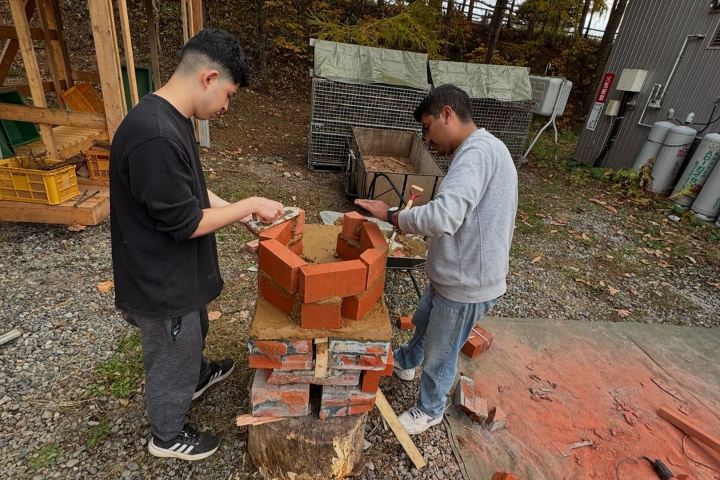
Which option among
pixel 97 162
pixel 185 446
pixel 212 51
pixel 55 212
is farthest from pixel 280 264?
pixel 97 162

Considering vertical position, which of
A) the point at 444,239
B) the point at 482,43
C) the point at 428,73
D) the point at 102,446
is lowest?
the point at 102,446

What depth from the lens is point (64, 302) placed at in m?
3.47

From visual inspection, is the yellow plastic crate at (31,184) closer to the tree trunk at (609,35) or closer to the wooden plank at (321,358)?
the wooden plank at (321,358)

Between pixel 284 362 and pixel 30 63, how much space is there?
4.68 meters

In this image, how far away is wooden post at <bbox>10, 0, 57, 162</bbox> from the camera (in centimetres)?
400

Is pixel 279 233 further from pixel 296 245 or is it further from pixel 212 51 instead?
pixel 212 51

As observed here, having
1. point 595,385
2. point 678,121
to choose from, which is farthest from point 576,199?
point 595,385

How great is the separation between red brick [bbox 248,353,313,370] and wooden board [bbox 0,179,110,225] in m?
3.44

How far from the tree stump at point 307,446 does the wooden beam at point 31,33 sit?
5849mm

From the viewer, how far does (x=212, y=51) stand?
164 centimetres

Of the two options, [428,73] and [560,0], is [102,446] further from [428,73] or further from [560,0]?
[560,0]

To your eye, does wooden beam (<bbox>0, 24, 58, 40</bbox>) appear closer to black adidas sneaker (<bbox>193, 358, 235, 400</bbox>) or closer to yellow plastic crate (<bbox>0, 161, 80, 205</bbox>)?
yellow plastic crate (<bbox>0, 161, 80, 205</bbox>)

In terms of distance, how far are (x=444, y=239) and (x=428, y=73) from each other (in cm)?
663

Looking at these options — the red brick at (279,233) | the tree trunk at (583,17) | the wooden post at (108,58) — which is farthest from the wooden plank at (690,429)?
the tree trunk at (583,17)
